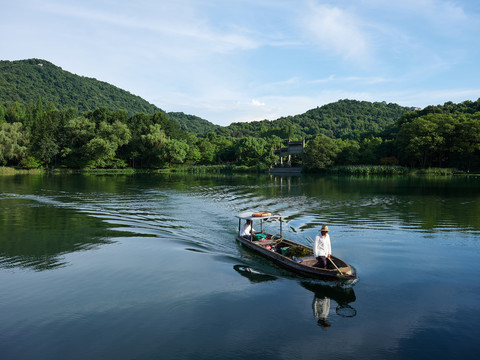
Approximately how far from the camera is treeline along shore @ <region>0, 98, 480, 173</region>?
244ft

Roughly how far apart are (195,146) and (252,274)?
100m

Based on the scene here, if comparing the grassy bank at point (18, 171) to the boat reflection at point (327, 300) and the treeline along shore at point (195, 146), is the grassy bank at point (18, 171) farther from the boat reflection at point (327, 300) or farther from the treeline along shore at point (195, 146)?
the boat reflection at point (327, 300)

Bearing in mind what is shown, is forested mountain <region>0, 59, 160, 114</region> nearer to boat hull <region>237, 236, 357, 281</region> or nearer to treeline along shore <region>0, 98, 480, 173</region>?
treeline along shore <region>0, 98, 480, 173</region>

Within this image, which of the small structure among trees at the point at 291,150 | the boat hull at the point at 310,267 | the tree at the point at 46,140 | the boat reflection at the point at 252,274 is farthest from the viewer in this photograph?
the small structure among trees at the point at 291,150

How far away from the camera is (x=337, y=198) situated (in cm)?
3581

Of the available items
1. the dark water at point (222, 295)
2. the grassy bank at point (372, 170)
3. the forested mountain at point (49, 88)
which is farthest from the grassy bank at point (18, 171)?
the forested mountain at point (49, 88)

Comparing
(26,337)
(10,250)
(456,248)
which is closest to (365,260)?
(456,248)

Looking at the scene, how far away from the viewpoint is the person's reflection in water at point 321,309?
31.7 feet

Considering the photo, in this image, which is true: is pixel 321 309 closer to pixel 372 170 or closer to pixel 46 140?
pixel 372 170

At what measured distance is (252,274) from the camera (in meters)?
13.6

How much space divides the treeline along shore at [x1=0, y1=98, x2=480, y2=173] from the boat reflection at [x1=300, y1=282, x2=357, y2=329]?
232 feet

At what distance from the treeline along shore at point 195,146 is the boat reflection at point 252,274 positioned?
69.7 metres

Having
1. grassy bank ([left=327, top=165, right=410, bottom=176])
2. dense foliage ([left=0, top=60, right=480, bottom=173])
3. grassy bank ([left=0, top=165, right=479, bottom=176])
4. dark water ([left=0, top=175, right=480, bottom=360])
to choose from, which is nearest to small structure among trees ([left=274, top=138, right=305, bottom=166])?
dense foliage ([left=0, top=60, right=480, bottom=173])

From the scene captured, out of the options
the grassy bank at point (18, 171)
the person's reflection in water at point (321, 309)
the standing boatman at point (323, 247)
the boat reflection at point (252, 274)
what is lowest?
the person's reflection in water at point (321, 309)
